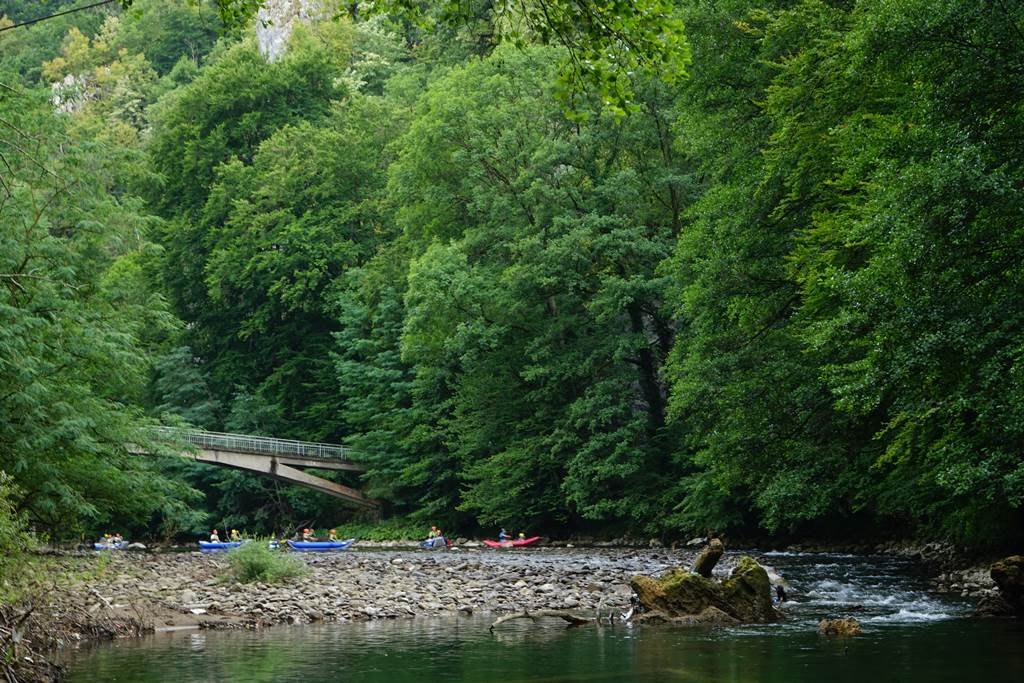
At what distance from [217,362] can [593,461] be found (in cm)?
2169

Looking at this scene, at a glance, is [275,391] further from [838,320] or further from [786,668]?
[786,668]

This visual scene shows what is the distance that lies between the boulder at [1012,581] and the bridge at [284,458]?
30.3 m

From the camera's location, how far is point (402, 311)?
40562 millimetres

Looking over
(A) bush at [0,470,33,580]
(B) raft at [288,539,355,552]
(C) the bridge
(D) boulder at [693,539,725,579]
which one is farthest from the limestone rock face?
(A) bush at [0,470,33,580]

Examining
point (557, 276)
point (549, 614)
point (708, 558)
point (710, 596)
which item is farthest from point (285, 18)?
point (710, 596)

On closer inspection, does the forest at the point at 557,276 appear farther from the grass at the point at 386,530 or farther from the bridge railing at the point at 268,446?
the bridge railing at the point at 268,446

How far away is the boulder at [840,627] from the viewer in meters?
12.2

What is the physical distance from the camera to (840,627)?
484 inches

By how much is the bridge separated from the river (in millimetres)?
26771

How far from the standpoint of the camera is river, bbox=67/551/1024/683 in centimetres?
991

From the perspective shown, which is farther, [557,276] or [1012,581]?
[557,276]

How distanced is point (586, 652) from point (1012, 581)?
214 inches

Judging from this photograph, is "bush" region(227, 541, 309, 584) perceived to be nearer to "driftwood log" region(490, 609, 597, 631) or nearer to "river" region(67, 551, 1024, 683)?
"river" region(67, 551, 1024, 683)

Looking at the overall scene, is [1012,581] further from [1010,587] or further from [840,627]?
[840,627]
